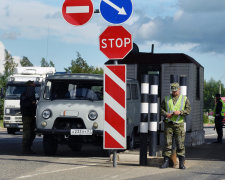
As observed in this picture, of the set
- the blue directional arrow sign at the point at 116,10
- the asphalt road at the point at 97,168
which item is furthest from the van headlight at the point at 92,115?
the blue directional arrow sign at the point at 116,10

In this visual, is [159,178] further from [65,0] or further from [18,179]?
[65,0]

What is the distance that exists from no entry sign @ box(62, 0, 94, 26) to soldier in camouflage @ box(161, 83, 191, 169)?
224cm

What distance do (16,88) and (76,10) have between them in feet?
47.0

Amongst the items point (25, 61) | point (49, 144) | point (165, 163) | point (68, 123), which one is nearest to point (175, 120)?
point (165, 163)

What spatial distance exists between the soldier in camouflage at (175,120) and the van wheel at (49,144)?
3819mm

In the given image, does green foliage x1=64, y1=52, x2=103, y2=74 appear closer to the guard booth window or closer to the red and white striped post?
the guard booth window

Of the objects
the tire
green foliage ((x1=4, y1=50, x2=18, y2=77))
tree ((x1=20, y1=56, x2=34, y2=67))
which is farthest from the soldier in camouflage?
tree ((x1=20, y1=56, x2=34, y2=67))

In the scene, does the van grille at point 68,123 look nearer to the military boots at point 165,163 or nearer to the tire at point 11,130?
the military boots at point 165,163

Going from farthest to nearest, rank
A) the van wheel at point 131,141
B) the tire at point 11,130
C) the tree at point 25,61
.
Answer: the tree at point 25,61 → the tire at point 11,130 → the van wheel at point 131,141

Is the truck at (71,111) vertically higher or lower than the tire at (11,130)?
higher

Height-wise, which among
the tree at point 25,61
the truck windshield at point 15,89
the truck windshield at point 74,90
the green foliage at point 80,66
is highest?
the tree at point 25,61

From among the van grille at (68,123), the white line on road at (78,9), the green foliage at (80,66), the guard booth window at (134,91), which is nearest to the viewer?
the white line on road at (78,9)

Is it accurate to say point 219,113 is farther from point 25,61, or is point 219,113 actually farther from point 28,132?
point 25,61

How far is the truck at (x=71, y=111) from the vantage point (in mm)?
14578
